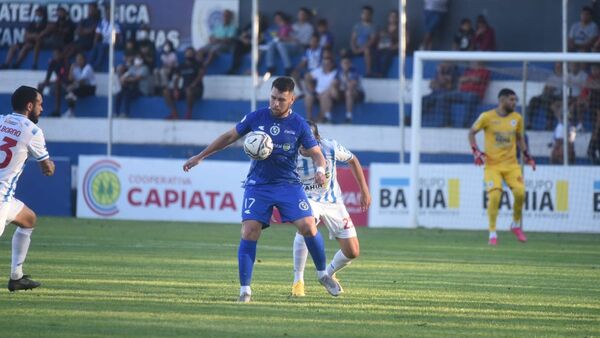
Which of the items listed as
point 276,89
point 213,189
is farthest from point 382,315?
point 213,189

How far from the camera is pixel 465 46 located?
1029 inches

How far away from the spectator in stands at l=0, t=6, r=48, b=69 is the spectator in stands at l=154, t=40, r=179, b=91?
3.33 meters

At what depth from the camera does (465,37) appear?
26.2m

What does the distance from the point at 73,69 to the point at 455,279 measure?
17.3m

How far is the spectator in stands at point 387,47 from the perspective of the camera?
26922 mm

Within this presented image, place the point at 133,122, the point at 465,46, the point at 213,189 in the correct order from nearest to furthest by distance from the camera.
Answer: the point at 213,189 → the point at 465,46 → the point at 133,122

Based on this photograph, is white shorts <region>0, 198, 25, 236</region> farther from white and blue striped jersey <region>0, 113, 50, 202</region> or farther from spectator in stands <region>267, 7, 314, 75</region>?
spectator in stands <region>267, 7, 314, 75</region>

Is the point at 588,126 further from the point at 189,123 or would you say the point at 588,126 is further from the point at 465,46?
the point at 189,123

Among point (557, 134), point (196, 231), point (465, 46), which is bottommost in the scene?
point (196, 231)

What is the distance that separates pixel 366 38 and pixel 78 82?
23.0ft

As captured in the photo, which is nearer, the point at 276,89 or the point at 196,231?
the point at 276,89

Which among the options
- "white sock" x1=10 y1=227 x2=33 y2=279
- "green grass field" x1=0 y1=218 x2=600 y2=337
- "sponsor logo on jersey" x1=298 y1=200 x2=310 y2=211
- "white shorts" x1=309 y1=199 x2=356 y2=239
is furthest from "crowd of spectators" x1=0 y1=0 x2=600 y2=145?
"white sock" x1=10 y1=227 x2=33 y2=279

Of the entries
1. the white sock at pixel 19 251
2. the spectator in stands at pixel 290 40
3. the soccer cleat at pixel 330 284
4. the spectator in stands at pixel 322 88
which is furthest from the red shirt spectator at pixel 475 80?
the white sock at pixel 19 251

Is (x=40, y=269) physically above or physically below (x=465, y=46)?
below
